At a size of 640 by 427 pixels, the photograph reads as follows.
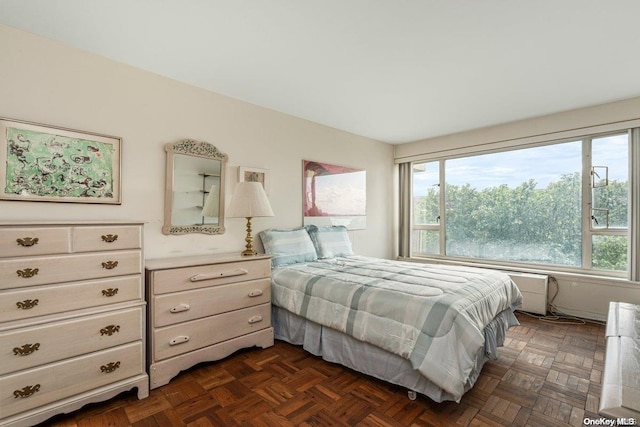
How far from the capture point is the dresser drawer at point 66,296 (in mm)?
1591

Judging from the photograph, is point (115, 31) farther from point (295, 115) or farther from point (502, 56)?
point (502, 56)

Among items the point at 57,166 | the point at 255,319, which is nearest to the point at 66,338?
the point at 57,166

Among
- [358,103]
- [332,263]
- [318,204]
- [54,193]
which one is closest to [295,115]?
[358,103]

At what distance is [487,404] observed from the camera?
188cm

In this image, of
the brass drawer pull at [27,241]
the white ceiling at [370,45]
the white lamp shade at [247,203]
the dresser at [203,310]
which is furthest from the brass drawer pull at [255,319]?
the white ceiling at [370,45]

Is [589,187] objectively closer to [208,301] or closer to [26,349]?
[208,301]

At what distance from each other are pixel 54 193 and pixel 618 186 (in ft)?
17.2

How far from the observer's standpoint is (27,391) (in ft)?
5.23

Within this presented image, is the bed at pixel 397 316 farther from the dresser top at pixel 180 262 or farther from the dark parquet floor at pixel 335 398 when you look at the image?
the dresser top at pixel 180 262

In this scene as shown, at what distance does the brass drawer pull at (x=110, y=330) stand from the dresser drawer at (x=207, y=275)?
293 mm

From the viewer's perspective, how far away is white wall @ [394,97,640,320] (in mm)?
3158

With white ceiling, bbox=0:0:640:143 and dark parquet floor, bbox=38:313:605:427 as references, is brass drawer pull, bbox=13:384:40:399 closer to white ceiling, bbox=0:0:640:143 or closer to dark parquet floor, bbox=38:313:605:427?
dark parquet floor, bbox=38:313:605:427

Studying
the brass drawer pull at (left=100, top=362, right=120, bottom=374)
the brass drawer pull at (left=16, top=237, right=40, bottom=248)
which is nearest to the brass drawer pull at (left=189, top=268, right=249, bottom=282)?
the brass drawer pull at (left=100, top=362, right=120, bottom=374)

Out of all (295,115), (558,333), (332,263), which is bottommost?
(558,333)
